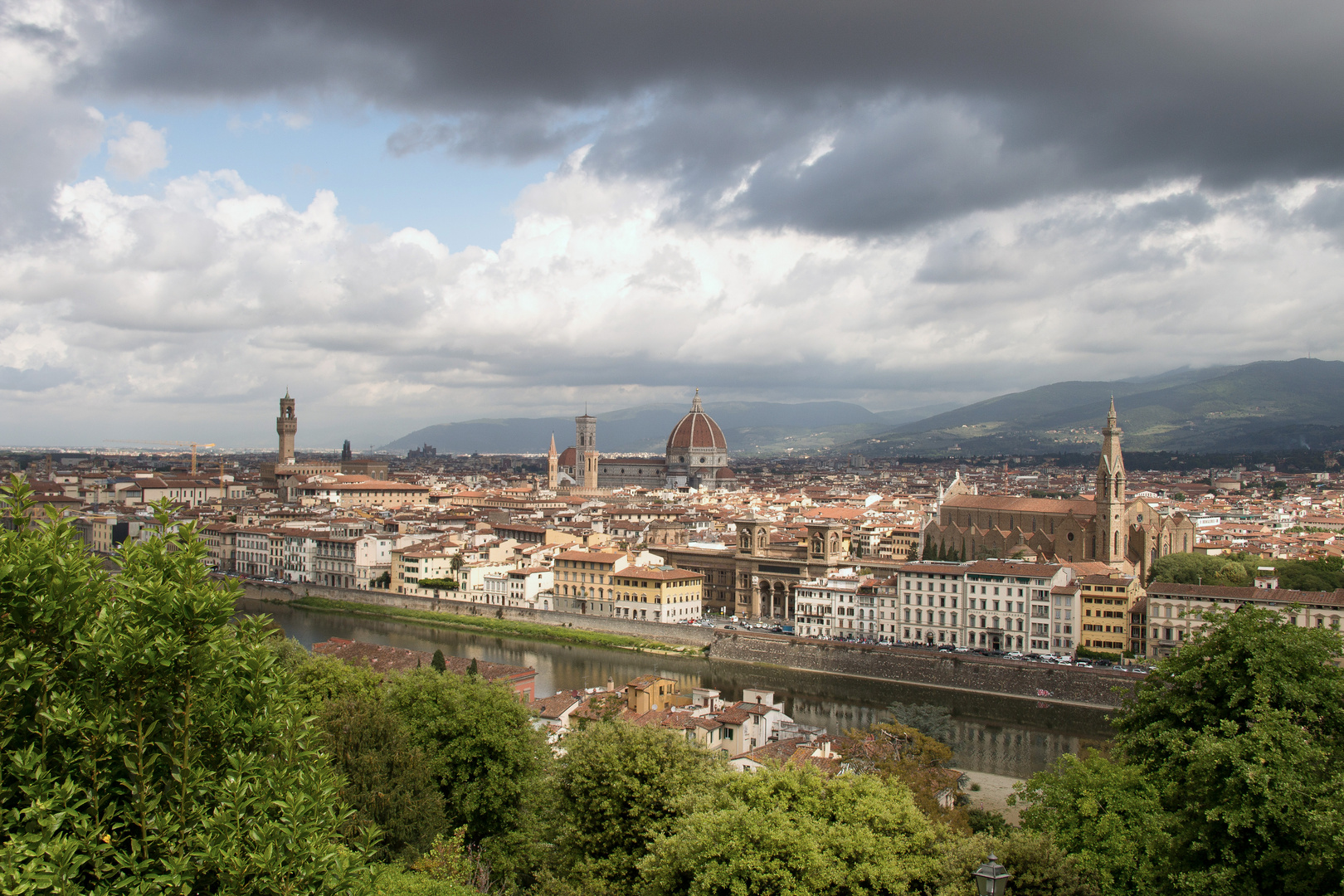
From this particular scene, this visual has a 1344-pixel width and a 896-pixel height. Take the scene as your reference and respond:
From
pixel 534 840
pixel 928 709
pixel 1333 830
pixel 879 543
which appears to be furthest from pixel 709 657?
pixel 1333 830

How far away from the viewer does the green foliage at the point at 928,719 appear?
23.6 meters

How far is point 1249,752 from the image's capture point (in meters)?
8.81

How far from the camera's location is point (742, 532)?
152ft

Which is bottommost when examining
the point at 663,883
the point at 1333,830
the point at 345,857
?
the point at 663,883

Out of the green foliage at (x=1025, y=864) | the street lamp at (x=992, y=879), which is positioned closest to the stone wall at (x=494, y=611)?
the green foliage at (x=1025, y=864)

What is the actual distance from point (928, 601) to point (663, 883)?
27.7 m

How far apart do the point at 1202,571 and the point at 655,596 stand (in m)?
19.9

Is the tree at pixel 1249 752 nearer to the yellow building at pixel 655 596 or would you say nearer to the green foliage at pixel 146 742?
the green foliage at pixel 146 742

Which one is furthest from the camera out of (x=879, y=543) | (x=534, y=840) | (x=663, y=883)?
(x=879, y=543)

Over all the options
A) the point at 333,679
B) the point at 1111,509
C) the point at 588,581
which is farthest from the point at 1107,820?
the point at 1111,509

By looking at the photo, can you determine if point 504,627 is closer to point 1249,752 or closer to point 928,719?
point 928,719

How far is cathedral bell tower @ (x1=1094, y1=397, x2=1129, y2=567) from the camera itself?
43125 millimetres

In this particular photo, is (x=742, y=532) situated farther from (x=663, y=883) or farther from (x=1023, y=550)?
(x=663, y=883)

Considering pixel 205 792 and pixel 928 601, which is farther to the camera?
pixel 928 601
